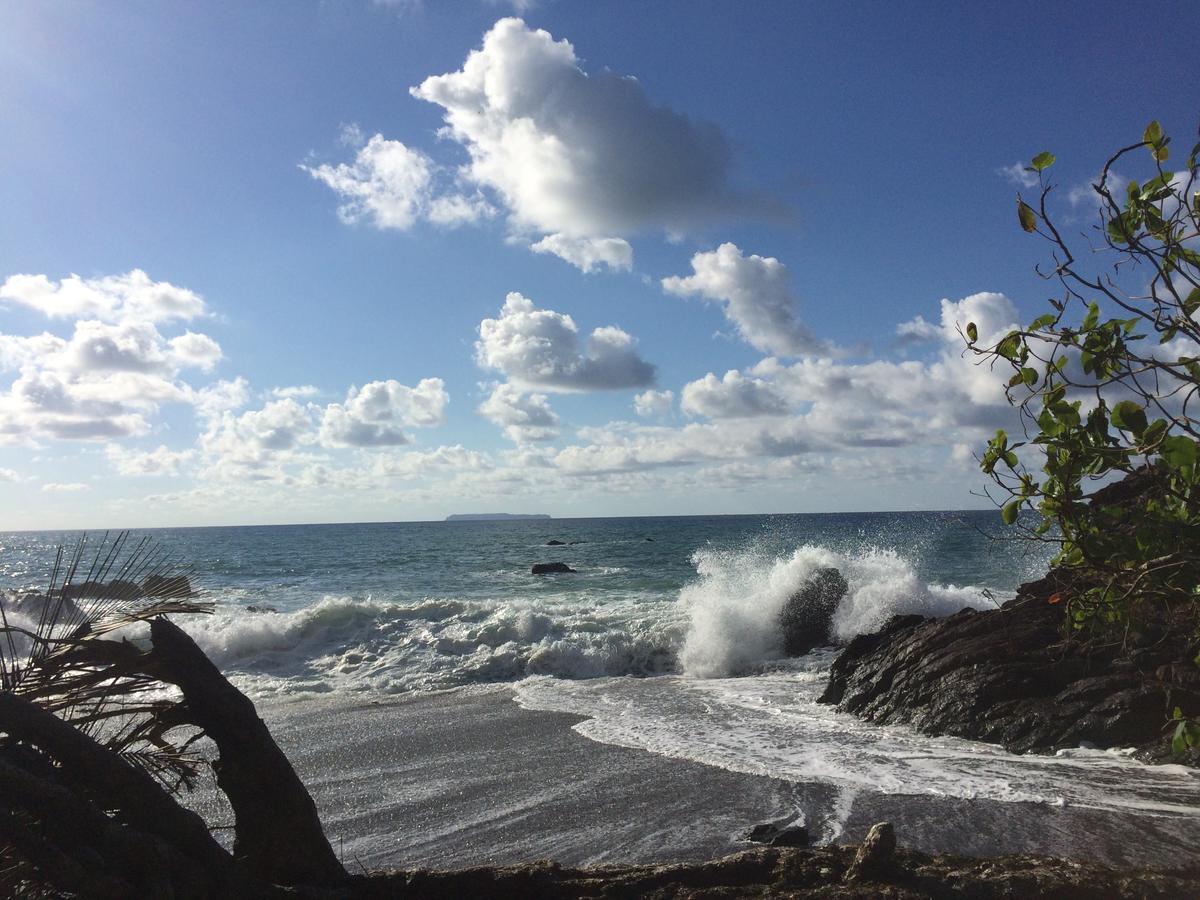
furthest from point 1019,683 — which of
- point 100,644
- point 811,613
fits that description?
point 100,644

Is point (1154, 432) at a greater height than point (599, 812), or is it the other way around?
point (1154, 432)

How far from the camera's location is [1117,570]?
2.79 m

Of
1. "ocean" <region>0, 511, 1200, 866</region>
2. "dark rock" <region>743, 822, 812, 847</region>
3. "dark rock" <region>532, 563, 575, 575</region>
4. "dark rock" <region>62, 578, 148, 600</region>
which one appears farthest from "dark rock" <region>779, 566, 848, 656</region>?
"dark rock" <region>532, 563, 575, 575</region>

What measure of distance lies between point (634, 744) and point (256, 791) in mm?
6515

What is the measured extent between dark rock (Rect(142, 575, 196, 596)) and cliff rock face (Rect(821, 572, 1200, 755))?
7256 millimetres

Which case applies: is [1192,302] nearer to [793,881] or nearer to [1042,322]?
[1042,322]

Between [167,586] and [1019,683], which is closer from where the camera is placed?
[167,586]

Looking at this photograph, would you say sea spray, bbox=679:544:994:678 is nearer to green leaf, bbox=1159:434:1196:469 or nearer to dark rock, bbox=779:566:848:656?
dark rock, bbox=779:566:848:656

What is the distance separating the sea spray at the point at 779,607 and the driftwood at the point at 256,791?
1290 cm

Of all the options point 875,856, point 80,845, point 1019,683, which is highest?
point 80,845

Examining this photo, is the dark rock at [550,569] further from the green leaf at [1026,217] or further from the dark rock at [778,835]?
the green leaf at [1026,217]

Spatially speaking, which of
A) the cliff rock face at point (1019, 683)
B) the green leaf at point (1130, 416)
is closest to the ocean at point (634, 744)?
the cliff rock face at point (1019, 683)

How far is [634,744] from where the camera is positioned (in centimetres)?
945

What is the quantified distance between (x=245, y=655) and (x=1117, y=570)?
60.7ft
